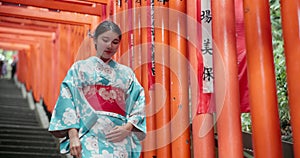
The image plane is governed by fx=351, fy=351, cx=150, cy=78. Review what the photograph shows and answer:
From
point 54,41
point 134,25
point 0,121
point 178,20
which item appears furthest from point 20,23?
point 178,20

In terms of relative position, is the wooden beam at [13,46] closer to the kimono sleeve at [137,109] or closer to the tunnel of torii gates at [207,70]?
the tunnel of torii gates at [207,70]

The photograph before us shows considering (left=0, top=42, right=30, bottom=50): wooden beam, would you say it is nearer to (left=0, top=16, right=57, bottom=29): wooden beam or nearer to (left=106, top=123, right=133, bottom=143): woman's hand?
(left=0, top=16, right=57, bottom=29): wooden beam

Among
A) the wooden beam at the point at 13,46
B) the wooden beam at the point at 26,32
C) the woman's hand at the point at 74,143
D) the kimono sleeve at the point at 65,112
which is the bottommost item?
the woman's hand at the point at 74,143

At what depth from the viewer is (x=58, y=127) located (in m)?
2.59

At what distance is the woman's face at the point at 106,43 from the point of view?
279 cm

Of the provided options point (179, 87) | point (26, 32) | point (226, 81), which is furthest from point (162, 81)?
point (26, 32)

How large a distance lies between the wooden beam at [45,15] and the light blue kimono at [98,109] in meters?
3.47

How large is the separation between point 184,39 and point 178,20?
0.61 feet

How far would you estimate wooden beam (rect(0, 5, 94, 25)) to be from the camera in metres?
5.80

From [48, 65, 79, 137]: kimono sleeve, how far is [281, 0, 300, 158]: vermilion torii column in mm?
1513

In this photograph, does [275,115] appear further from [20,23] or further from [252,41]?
[20,23]

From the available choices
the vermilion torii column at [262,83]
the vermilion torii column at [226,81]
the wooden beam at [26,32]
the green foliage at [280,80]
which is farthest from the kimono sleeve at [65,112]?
the wooden beam at [26,32]

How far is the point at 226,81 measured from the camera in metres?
2.43

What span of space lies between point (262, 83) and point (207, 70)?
0.56 m
